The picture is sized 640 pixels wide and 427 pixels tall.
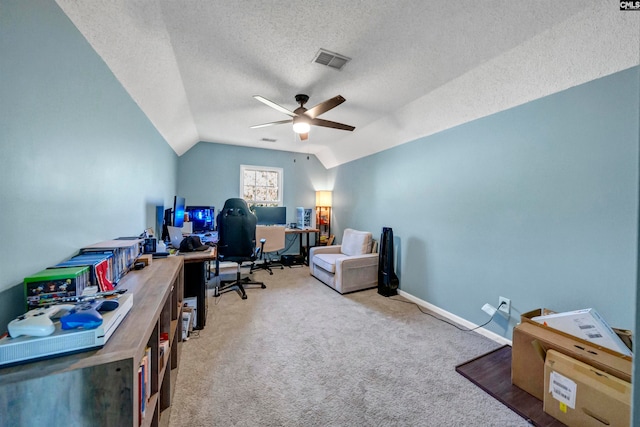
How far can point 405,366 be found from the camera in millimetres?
1936

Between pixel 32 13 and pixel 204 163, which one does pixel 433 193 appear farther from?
pixel 204 163

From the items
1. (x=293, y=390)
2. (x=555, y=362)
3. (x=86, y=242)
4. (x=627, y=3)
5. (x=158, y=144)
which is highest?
(x=627, y=3)

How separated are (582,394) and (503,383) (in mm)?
480

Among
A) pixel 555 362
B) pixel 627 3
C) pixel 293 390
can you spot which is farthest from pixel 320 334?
pixel 627 3

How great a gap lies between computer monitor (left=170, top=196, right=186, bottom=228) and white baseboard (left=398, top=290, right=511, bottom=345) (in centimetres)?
328

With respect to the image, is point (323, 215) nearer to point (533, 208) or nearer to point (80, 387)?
point (533, 208)

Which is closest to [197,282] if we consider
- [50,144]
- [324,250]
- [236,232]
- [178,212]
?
[236,232]

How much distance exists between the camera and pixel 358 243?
13.1 feet

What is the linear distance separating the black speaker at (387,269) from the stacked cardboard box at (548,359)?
1683 millimetres

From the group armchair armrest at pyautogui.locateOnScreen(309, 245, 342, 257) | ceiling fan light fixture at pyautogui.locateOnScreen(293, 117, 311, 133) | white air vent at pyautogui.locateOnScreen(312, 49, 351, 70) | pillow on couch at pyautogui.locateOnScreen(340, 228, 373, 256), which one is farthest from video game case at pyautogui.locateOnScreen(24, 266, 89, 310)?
armchair armrest at pyautogui.locateOnScreen(309, 245, 342, 257)

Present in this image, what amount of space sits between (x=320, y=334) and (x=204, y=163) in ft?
13.4

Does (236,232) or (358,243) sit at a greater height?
(236,232)

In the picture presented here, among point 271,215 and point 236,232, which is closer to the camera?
point 236,232

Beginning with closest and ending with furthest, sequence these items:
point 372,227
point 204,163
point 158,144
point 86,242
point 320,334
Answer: point 86,242, point 320,334, point 158,144, point 372,227, point 204,163
